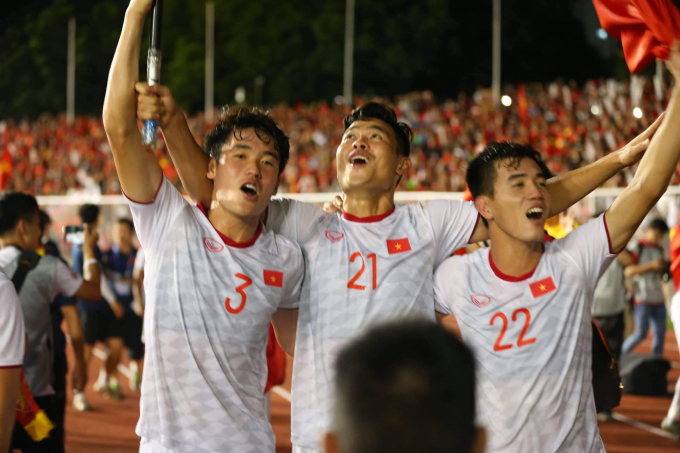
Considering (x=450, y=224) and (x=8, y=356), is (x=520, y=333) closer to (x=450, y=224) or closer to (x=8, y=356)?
(x=450, y=224)

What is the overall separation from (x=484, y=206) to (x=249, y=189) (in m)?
1.04

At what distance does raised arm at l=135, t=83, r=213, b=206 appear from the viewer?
3.21 m

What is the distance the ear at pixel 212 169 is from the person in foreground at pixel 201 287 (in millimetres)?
75

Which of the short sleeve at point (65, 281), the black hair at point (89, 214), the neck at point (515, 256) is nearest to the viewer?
the neck at point (515, 256)

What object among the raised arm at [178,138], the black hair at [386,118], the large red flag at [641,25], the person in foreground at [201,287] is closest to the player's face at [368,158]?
the black hair at [386,118]

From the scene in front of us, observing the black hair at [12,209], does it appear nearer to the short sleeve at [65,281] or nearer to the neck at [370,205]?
the short sleeve at [65,281]

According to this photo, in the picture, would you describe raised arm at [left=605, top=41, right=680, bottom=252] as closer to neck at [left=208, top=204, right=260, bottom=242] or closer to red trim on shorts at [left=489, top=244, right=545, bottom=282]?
red trim on shorts at [left=489, top=244, right=545, bottom=282]

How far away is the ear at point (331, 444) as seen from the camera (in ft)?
5.34

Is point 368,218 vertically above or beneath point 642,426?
above

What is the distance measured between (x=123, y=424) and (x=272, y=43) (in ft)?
131

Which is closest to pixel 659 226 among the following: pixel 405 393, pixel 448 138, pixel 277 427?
pixel 277 427

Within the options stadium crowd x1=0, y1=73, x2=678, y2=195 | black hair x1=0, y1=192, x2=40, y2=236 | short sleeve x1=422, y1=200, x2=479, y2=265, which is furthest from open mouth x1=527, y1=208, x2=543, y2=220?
stadium crowd x1=0, y1=73, x2=678, y2=195

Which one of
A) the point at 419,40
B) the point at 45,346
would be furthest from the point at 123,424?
the point at 419,40

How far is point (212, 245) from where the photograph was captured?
340cm
